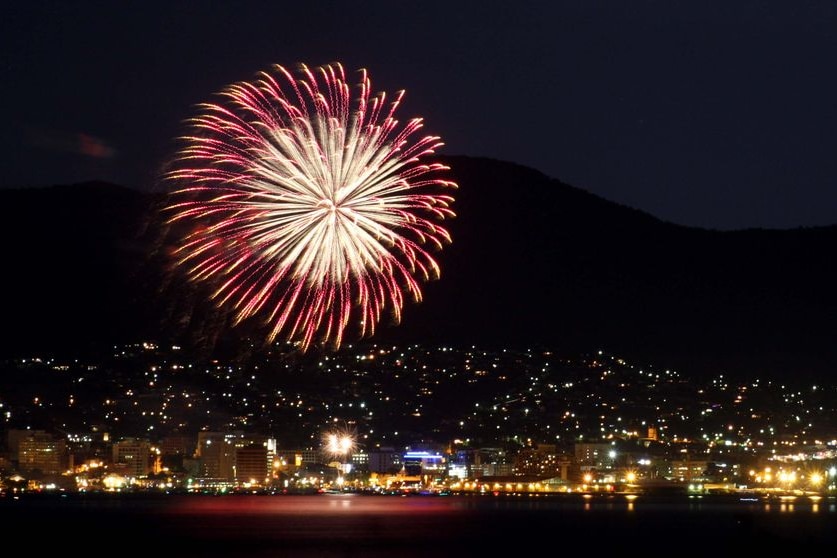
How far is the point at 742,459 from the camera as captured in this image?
149 m

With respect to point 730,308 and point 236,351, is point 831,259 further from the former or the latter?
point 236,351

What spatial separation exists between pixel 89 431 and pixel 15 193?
1399 inches

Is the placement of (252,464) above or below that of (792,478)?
above

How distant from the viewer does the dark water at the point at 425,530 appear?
195 feet

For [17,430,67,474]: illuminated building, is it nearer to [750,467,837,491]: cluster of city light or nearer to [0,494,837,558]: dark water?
[0,494,837,558]: dark water

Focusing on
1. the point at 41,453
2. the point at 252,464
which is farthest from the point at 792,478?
the point at 41,453

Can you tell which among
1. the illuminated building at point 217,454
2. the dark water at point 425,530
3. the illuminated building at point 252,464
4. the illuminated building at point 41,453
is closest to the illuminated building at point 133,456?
the illuminated building at point 41,453

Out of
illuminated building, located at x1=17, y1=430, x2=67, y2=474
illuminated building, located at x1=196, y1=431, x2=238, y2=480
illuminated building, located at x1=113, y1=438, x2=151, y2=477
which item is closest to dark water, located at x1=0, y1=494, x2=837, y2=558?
illuminated building, located at x1=17, y1=430, x2=67, y2=474

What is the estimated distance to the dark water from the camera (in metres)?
59.6

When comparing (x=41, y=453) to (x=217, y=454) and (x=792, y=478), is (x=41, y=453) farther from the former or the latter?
(x=792, y=478)

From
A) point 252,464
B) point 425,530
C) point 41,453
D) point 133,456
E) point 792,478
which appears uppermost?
point 41,453

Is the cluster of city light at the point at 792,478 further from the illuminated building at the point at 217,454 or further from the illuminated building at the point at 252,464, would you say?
the illuminated building at the point at 217,454

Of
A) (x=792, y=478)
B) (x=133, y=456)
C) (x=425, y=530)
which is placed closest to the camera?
(x=425, y=530)

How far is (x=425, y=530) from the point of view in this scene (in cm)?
7356
